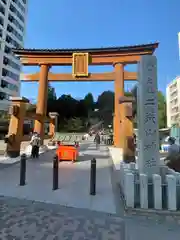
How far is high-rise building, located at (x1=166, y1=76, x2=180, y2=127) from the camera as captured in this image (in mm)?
64312

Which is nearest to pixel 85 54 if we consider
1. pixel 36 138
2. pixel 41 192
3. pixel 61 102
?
pixel 36 138

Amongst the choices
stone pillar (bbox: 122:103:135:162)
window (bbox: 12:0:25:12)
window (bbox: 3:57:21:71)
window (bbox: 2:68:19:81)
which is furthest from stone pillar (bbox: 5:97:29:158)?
window (bbox: 12:0:25:12)

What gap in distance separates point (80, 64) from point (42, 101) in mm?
3754

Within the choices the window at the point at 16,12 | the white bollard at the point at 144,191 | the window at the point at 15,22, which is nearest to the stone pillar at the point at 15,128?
the white bollard at the point at 144,191

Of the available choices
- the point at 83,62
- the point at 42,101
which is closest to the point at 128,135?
the point at 83,62

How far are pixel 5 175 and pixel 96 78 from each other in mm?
10506

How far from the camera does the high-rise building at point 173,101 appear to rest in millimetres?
64312

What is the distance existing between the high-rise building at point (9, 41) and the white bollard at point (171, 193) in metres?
41.8

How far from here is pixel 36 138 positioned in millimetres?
11852

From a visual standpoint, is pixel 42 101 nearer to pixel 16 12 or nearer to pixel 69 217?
pixel 69 217

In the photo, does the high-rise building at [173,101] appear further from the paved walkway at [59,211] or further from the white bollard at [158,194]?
the white bollard at [158,194]

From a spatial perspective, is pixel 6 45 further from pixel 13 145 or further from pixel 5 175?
pixel 5 175

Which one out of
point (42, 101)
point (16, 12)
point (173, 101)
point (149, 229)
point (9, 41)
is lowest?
point (149, 229)

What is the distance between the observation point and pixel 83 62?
51.5 ft
